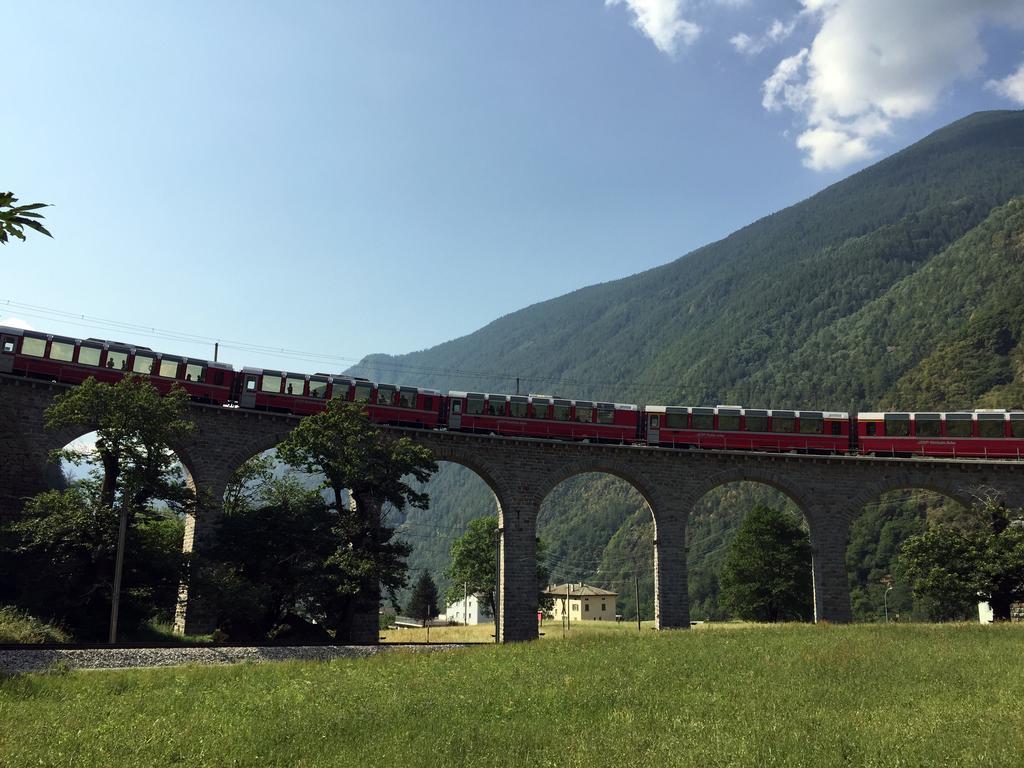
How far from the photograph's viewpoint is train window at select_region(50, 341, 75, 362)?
109ft

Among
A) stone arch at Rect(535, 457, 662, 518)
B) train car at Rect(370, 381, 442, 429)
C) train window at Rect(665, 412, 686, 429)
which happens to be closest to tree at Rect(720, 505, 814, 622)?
stone arch at Rect(535, 457, 662, 518)

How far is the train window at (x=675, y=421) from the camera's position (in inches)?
1663

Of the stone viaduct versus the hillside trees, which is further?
the stone viaduct

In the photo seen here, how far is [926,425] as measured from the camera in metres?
41.0

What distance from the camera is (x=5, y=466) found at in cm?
3167

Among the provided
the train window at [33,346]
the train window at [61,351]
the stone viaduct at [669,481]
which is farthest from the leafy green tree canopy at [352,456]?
the train window at [33,346]

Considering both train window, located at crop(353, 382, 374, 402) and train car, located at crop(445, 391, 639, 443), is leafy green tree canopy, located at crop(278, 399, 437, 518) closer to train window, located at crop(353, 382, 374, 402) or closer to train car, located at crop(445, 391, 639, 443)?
train window, located at crop(353, 382, 374, 402)

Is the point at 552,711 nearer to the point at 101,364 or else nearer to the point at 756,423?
the point at 101,364

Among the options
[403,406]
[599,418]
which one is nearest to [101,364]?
[403,406]

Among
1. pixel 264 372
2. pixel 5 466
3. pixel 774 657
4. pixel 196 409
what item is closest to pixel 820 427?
pixel 774 657

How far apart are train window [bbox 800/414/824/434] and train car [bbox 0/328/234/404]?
32.3 meters

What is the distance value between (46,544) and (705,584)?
4729 inches

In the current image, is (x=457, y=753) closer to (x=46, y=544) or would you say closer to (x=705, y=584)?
(x=46, y=544)

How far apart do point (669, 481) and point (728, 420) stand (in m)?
5.06
